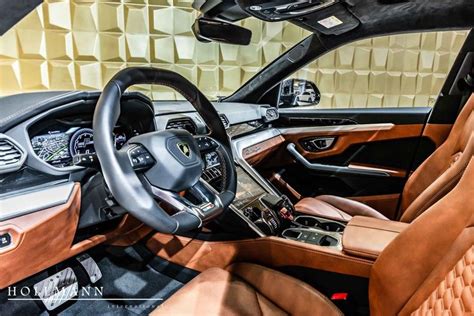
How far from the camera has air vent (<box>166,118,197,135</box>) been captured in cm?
150

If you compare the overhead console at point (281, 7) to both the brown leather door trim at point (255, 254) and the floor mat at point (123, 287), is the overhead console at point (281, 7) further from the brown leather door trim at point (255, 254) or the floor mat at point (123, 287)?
the floor mat at point (123, 287)

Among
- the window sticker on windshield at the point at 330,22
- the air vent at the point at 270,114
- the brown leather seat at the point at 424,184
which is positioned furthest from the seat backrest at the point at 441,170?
the air vent at the point at 270,114

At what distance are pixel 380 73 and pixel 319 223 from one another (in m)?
1.90

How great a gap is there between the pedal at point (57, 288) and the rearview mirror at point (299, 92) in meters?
1.45

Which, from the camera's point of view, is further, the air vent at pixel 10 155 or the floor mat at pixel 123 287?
the floor mat at pixel 123 287

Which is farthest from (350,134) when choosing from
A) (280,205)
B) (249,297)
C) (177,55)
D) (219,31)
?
(249,297)

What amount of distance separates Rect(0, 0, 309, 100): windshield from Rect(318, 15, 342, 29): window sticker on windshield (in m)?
0.38

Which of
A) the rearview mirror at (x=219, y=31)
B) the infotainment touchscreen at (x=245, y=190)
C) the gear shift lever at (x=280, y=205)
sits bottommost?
the gear shift lever at (x=280, y=205)

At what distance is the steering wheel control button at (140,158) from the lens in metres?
0.91

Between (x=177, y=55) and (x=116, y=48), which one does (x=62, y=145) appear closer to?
(x=116, y=48)

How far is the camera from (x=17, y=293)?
1277 mm

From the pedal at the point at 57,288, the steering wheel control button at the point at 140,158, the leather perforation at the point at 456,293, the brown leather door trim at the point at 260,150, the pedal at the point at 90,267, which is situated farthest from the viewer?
the brown leather door trim at the point at 260,150

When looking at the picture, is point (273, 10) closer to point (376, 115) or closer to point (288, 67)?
point (288, 67)

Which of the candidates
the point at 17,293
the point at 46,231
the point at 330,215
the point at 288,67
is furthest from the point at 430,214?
the point at 288,67
